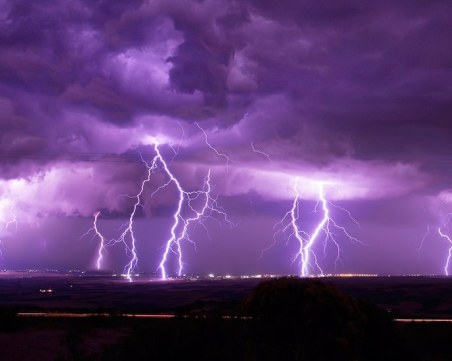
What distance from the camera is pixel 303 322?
52.4ft

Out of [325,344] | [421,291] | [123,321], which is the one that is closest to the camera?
[325,344]

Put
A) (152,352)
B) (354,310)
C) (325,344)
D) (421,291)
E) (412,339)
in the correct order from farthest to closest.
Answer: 1. (421,291)
2. (412,339)
3. (152,352)
4. (354,310)
5. (325,344)

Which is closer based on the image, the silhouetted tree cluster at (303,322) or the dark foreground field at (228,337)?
the silhouetted tree cluster at (303,322)

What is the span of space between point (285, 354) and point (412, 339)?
9.35 metres

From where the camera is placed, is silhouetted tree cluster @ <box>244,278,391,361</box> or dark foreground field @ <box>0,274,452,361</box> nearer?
silhouetted tree cluster @ <box>244,278,391,361</box>

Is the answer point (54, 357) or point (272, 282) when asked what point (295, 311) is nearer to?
point (272, 282)

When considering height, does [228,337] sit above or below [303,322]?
below

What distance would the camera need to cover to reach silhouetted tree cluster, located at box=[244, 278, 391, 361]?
15.8m

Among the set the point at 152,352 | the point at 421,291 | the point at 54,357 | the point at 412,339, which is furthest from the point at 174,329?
the point at 421,291

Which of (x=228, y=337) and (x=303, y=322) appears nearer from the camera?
(x=303, y=322)

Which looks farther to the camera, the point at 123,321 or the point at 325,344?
the point at 123,321

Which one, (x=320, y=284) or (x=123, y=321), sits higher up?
(x=320, y=284)

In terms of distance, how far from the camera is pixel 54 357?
20188mm

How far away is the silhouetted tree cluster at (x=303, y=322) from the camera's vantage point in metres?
15.8
